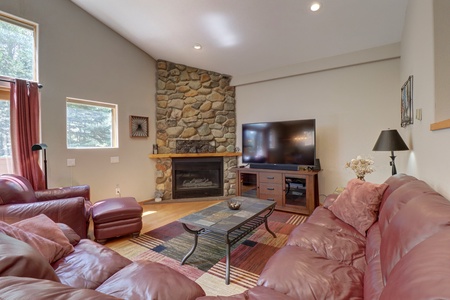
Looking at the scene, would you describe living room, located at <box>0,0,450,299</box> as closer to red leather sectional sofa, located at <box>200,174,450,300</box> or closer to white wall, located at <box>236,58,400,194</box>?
white wall, located at <box>236,58,400,194</box>

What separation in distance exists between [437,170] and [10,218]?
3.59 m

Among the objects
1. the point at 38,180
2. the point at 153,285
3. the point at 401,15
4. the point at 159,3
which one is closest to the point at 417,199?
the point at 153,285

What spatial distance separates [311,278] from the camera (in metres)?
1.17

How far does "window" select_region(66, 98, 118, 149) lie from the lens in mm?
3477

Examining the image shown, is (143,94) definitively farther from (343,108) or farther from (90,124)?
(343,108)

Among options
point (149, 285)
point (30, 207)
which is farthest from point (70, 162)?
point (149, 285)

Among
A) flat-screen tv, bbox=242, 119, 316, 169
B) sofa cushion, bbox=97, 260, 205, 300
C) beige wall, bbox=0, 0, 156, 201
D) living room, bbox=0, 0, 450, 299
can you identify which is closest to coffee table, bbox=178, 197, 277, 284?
sofa cushion, bbox=97, 260, 205, 300

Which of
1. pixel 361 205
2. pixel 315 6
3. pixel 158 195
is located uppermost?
pixel 315 6

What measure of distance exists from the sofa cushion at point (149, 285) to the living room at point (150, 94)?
243 cm

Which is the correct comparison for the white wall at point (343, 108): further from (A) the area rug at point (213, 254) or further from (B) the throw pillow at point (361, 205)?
(B) the throw pillow at point (361, 205)

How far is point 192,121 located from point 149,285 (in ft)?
12.7

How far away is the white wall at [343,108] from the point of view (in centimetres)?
343

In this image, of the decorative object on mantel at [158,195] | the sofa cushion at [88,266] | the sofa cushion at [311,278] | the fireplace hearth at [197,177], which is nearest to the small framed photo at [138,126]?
the fireplace hearth at [197,177]

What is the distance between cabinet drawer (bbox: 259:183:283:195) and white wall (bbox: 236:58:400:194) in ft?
2.72
